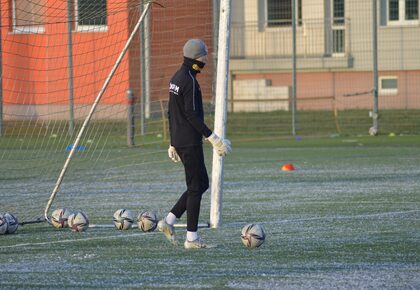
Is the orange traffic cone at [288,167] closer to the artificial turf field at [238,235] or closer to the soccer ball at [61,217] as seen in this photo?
the artificial turf field at [238,235]

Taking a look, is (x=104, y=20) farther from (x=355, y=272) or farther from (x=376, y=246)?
(x=355, y=272)

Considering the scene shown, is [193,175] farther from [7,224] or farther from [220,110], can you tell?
[7,224]

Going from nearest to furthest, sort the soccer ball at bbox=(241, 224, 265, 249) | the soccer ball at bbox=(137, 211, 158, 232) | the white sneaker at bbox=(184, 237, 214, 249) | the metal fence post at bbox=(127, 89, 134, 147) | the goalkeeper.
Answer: the soccer ball at bbox=(241, 224, 265, 249) → the white sneaker at bbox=(184, 237, 214, 249) → the goalkeeper → the soccer ball at bbox=(137, 211, 158, 232) → the metal fence post at bbox=(127, 89, 134, 147)

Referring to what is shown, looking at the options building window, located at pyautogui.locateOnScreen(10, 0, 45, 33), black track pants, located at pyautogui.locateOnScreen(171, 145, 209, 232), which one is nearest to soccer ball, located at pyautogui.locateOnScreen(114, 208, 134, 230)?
black track pants, located at pyautogui.locateOnScreen(171, 145, 209, 232)

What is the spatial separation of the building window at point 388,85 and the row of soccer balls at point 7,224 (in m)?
19.5

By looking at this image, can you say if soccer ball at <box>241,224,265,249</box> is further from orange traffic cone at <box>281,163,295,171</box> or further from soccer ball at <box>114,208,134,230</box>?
orange traffic cone at <box>281,163,295,171</box>

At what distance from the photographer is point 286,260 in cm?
871

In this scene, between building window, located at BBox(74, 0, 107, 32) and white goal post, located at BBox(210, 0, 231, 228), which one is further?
building window, located at BBox(74, 0, 107, 32)

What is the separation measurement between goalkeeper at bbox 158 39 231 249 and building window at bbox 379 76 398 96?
19.6 metres

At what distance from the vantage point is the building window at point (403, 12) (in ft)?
99.5

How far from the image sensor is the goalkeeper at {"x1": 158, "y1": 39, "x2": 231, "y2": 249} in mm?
9688

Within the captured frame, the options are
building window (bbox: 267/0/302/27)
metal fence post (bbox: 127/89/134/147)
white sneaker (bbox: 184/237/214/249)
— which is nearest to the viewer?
white sneaker (bbox: 184/237/214/249)

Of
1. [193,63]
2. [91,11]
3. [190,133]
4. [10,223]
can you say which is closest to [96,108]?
[91,11]

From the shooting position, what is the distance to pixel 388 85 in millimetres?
29297
